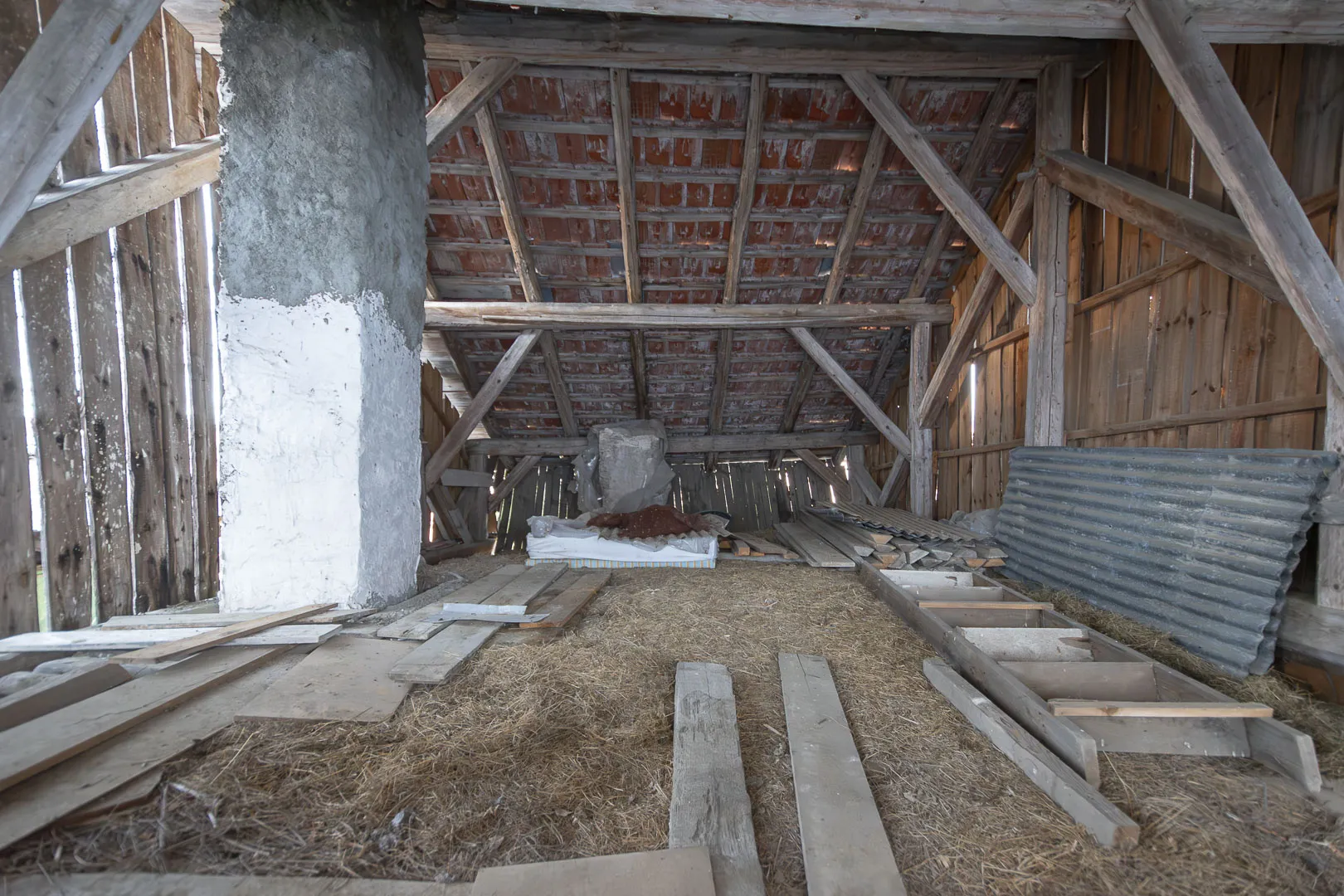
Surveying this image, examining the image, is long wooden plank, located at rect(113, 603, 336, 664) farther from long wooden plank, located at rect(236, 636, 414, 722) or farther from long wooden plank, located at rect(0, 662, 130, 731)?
long wooden plank, located at rect(236, 636, 414, 722)

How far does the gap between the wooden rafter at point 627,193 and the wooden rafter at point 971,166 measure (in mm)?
3138

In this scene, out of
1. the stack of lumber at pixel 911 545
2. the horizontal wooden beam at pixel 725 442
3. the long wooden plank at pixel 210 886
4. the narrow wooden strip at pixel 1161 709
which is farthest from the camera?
the horizontal wooden beam at pixel 725 442

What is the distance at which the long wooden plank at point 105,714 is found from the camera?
1.45 meters

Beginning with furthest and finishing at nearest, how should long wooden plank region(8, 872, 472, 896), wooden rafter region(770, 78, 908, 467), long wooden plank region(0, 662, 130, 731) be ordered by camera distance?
wooden rafter region(770, 78, 908, 467), long wooden plank region(0, 662, 130, 731), long wooden plank region(8, 872, 472, 896)

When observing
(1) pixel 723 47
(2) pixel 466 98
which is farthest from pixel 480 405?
(1) pixel 723 47

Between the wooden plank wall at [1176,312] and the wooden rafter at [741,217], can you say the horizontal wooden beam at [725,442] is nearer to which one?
the wooden rafter at [741,217]

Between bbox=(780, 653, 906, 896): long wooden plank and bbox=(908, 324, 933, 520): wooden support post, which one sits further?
bbox=(908, 324, 933, 520): wooden support post

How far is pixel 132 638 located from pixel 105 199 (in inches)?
87.6

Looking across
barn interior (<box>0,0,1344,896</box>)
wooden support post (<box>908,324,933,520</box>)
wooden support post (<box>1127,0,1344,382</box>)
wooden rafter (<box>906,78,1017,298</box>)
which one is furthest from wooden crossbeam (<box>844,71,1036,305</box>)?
wooden support post (<box>908,324,933,520</box>)

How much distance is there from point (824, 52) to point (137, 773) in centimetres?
547

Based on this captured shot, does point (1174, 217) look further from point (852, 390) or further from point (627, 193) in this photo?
point (627, 193)

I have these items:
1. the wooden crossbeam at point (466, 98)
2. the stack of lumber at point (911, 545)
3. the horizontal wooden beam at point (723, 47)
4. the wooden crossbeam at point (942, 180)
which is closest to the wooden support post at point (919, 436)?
the stack of lumber at point (911, 545)

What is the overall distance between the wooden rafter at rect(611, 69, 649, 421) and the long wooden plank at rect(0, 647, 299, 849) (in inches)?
187

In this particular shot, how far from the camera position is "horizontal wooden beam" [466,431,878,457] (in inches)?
336
